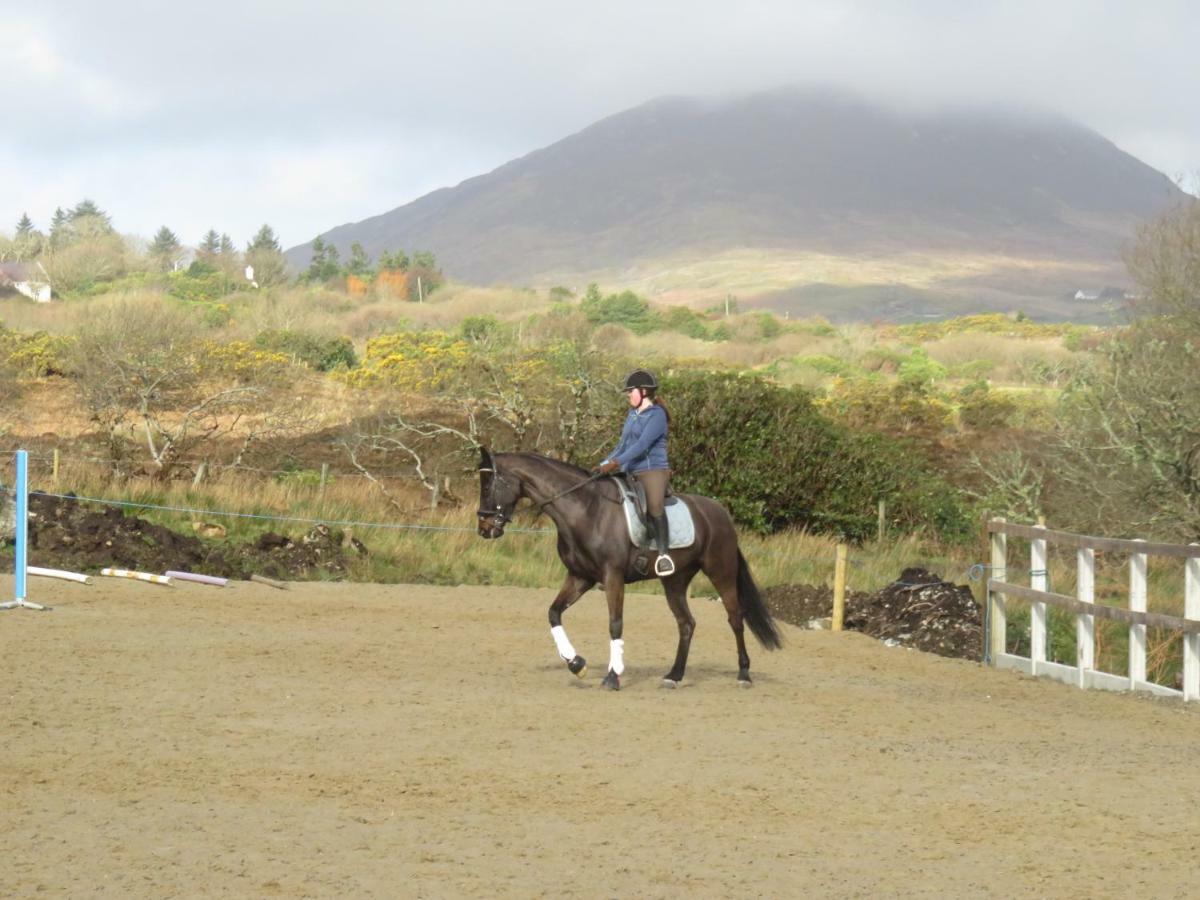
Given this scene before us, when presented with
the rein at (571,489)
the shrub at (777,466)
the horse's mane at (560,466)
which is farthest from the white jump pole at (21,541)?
the shrub at (777,466)

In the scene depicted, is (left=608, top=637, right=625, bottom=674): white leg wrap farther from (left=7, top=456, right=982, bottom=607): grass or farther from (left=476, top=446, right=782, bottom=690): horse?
(left=7, top=456, right=982, bottom=607): grass

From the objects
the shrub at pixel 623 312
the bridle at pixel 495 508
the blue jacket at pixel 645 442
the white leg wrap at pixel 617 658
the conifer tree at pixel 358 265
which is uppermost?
the conifer tree at pixel 358 265

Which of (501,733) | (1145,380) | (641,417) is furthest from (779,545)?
(501,733)

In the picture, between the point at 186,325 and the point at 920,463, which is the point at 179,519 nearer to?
the point at 920,463

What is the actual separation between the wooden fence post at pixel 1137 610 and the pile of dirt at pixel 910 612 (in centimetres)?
320

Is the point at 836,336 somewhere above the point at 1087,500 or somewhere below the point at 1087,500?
above

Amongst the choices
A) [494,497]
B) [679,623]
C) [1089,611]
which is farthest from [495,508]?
[1089,611]

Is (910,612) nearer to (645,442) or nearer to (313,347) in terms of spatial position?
(645,442)

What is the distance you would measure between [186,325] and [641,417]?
113ft

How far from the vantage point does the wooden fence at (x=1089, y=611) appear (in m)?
13.2

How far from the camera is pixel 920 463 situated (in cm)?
2969

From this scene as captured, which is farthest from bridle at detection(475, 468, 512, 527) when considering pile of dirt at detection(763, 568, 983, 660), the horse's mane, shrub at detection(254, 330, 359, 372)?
shrub at detection(254, 330, 359, 372)

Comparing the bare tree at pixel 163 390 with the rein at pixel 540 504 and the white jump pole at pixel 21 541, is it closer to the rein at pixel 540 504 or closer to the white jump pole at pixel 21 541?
the white jump pole at pixel 21 541

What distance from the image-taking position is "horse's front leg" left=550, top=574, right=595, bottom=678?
12805mm
